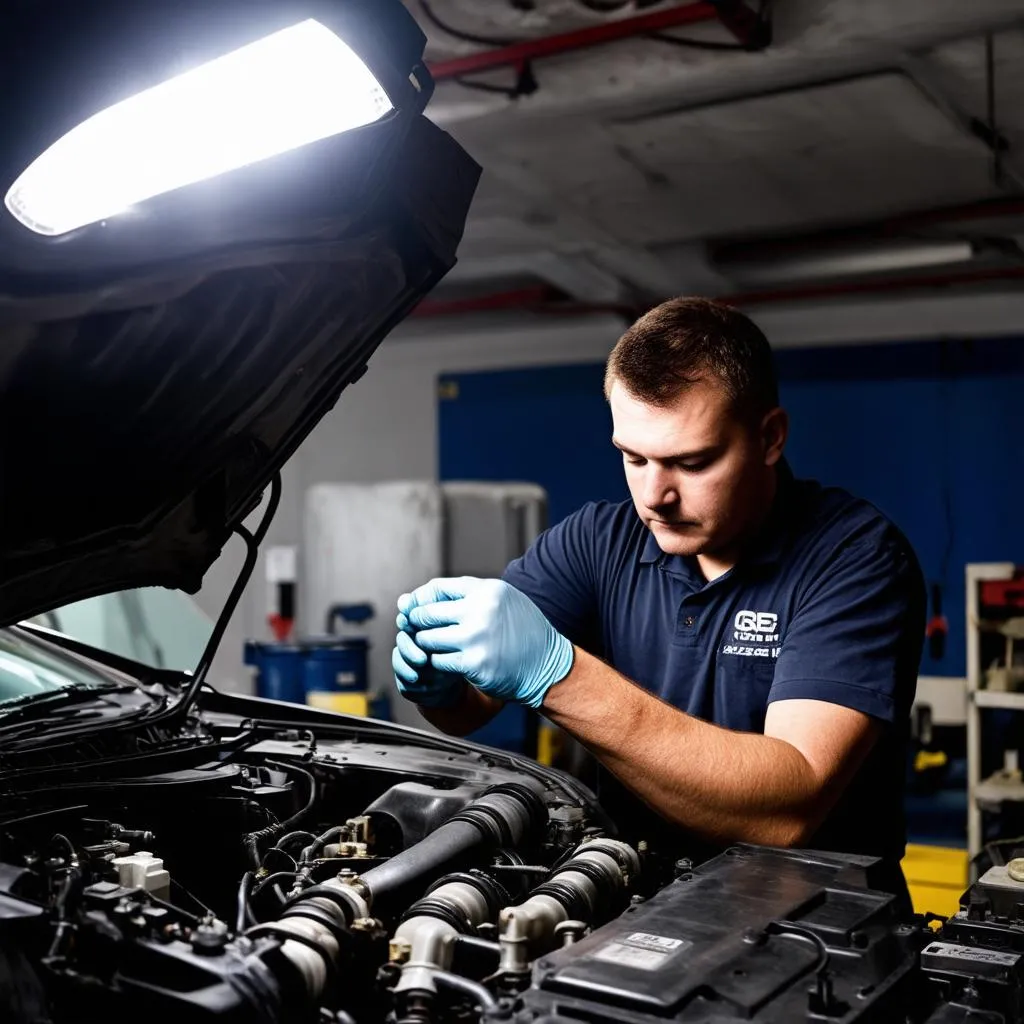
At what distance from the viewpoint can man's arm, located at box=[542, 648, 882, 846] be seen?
4.83 feet

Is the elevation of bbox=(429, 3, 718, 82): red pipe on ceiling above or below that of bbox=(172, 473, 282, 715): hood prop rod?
above

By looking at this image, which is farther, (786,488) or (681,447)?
(786,488)

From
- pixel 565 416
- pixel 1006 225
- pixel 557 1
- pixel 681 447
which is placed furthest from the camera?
pixel 565 416

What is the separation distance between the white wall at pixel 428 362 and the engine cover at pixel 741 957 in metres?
4.79

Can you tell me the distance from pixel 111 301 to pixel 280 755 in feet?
3.10

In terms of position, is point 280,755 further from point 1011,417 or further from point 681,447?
point 1011,417

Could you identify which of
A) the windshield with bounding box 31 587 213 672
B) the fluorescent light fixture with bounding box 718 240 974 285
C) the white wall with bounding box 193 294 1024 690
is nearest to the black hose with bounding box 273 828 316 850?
the windshield with bounding box 31 587 213 672

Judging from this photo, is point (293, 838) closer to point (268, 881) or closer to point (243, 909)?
point (268, 881)

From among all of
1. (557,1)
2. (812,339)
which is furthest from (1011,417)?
(557,1)

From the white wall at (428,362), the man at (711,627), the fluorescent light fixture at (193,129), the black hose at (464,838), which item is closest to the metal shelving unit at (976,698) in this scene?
the white wall at (428,362)

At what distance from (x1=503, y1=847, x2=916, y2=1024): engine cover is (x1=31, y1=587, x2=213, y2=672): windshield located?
3533 millimetres

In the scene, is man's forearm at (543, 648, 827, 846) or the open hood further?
man's forearm at (543, 648, 827, 846)

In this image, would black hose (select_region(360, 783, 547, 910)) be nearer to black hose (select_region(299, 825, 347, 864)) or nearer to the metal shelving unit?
black hose (select_region(299, 825, 347, 864))

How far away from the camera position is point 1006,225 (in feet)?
15.2
